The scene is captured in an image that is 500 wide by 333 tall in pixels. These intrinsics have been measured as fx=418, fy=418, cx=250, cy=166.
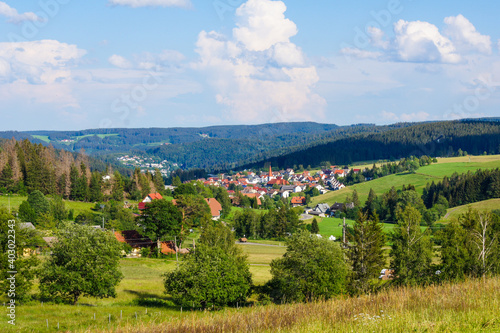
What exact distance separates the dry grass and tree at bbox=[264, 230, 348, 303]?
1615cm

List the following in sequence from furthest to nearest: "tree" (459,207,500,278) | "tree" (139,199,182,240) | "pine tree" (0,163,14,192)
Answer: "pine tree" (0,163,14,192) → "tree" (139,199,182,240) → "tree" (459,207,500,278)

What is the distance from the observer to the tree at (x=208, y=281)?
29094mm

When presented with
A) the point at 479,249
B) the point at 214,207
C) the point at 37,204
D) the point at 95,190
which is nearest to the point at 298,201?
the point at 214,207

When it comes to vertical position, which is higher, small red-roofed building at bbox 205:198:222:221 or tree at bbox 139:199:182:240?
tree at bbox 139:199:182:240

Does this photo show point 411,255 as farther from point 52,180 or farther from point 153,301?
point 52,180

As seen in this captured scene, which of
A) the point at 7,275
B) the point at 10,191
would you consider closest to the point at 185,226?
the point at 10,191

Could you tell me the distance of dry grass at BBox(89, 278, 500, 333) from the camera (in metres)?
8.93

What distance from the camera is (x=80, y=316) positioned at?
2302 cm

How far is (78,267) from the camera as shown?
1117 inches

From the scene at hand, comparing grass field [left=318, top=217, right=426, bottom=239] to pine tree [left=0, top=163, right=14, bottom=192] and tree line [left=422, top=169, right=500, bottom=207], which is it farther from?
pine tree [left=0, top=163, right=14, bottom=192]

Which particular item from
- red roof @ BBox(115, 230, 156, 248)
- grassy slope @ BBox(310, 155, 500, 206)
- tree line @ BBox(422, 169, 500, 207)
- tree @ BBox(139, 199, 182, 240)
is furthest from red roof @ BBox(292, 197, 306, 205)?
tree @ BBox(139, 199, 182, 240)

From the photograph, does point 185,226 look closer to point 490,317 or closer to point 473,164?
point 490,317

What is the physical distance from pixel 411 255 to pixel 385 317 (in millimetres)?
25781

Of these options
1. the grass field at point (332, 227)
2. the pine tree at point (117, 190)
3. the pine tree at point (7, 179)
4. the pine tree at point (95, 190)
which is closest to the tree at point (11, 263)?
the grass field at point (332, 227)
